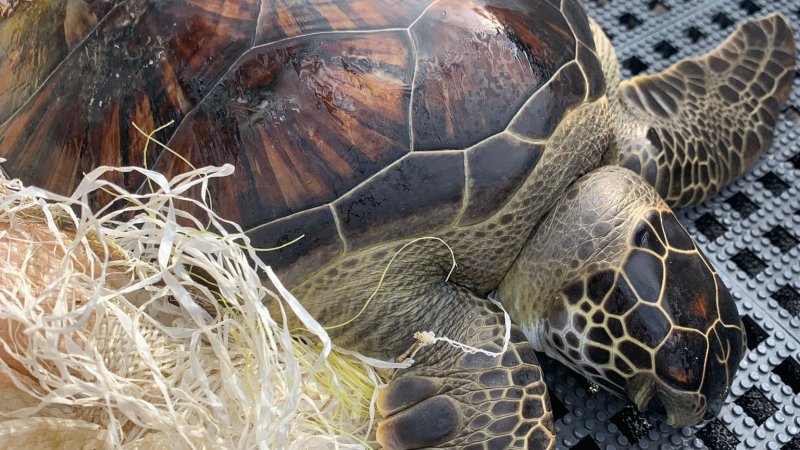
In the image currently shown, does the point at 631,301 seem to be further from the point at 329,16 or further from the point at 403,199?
the point at 329,16

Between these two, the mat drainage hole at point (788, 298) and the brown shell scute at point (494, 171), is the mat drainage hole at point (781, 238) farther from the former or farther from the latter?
the brown shell scute at point (494, 171)

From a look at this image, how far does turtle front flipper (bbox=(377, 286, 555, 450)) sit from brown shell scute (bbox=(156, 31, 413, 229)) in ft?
1.11

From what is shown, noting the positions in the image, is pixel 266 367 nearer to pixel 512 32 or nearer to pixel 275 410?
pixel 275 410

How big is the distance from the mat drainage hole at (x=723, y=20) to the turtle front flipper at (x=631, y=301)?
84cm

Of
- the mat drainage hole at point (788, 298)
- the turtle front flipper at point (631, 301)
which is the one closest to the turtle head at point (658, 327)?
the turtle front flipper at point (631, 301)

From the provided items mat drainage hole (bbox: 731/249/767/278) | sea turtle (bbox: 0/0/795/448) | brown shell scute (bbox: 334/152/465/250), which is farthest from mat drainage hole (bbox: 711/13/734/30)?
brown shell scute (bbox: 334/152/465/250)

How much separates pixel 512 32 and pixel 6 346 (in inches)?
36.6

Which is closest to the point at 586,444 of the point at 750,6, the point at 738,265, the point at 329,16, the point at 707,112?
the point at 738,265

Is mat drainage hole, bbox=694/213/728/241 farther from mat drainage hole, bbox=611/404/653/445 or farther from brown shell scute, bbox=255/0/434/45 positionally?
brown shell scute, bbox=255/0/434/45

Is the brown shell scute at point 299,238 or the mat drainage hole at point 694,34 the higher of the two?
the brown shell scute at point 299,238

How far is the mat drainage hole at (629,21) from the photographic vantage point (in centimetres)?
201

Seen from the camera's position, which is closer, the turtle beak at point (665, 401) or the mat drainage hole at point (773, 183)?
the turtle beak at point (665, 401)

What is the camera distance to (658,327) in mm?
1243

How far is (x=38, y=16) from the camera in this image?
4.33ft
